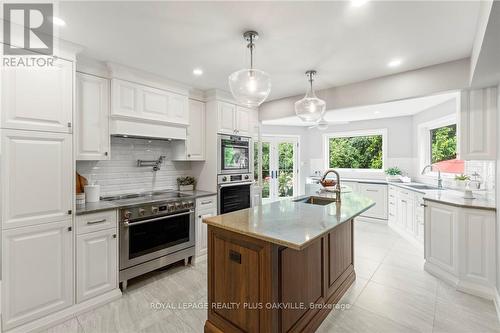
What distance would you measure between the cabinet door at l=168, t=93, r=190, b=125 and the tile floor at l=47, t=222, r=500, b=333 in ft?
6.48

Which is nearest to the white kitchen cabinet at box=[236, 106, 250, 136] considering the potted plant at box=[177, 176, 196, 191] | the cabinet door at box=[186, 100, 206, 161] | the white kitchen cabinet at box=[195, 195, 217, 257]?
the cabinet door at box=[186, 100, 206, 161]

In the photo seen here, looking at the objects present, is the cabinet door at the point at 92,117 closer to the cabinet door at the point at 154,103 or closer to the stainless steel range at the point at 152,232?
the cabinet door at the point at 154,103

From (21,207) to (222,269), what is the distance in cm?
168

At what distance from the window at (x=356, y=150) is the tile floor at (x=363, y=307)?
3.27 metres

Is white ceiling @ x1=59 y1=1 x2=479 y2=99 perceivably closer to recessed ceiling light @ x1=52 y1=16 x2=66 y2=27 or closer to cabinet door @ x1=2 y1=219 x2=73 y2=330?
recessed ceiling light @ x1=52 y1=16 x2=66 y2=27

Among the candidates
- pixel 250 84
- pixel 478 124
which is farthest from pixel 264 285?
pixel 478 124

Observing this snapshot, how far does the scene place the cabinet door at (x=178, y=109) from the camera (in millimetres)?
3234

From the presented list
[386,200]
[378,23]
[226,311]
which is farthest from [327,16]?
[386,200]

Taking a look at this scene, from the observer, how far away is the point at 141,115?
291 cm

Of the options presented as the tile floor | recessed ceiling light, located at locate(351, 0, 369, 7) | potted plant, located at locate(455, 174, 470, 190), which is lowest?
the tile floor

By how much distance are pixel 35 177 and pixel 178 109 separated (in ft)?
5.84

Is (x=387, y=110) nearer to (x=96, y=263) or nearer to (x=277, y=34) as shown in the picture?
(x=277, y=34)

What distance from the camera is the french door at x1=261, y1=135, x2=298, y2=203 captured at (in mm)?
6441

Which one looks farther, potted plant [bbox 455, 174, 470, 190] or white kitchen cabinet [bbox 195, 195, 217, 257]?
white kitchen cabinet [bbox 195, 195, 217, 257]
